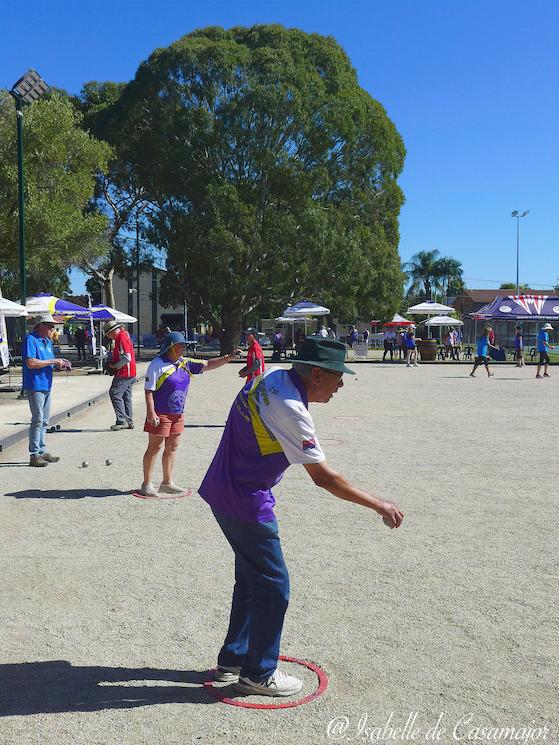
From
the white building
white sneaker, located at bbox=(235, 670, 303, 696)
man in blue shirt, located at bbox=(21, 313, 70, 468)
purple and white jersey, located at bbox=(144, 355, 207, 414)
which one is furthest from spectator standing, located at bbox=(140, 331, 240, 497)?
the white building

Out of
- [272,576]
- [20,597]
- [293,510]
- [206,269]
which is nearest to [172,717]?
[272,576]

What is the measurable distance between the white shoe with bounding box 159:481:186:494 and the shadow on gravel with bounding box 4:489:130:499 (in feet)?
1.19

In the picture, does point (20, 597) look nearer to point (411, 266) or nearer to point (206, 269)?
point (206, 269)

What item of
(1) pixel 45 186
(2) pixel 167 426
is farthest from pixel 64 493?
(1) pixel 45 186

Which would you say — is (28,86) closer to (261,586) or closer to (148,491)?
(148,491)

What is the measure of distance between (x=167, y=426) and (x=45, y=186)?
21284mm

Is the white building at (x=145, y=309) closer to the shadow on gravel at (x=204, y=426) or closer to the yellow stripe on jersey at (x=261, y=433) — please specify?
the shadow on gravel at (x=204, y=426)

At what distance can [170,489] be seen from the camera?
7.80 meters

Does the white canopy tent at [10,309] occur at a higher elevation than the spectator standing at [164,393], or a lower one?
higher

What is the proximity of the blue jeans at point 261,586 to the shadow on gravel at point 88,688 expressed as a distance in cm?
28

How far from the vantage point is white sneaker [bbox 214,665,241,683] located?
3.65m

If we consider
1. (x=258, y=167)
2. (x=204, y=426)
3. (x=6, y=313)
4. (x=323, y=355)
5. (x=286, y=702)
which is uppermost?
(x=258, y=167)

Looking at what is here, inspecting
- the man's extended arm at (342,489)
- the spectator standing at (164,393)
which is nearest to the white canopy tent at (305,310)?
the spectator standing at (164,393)

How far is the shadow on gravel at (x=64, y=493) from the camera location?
25.3 ft
